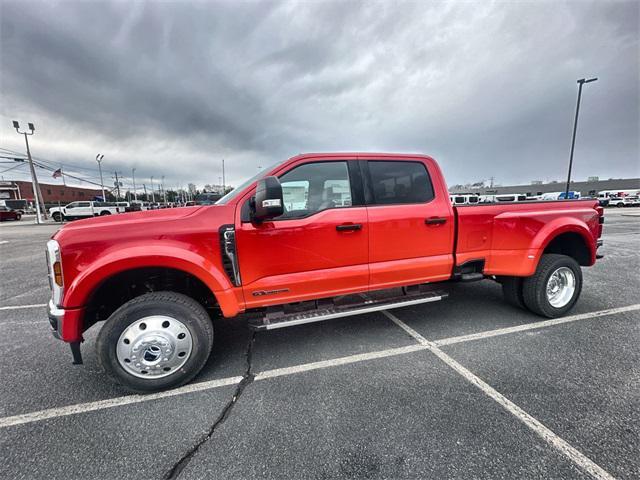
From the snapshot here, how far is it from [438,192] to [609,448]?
2.43 m

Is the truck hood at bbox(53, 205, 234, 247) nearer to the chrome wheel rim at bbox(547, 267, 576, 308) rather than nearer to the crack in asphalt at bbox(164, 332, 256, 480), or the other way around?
the crack in asphalt at bbox(164, 332, 256, 480)

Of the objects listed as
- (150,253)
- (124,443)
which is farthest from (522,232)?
(124,443)

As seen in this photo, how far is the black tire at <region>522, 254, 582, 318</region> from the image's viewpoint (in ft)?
11.7

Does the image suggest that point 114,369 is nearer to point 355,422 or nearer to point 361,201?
point 355,422

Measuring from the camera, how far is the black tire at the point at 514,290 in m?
3.80

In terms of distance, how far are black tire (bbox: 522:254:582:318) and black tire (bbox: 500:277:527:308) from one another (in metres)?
0.08

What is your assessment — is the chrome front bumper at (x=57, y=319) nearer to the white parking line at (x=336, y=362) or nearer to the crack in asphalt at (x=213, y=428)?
the crack in asphalt at (x=213, y=428)

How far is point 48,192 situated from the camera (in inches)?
3305

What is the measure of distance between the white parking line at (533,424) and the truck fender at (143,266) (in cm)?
221

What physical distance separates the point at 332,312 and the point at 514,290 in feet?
8.77

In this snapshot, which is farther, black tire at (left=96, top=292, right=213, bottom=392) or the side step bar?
the side step bar

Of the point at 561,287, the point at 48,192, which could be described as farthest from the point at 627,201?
the point at 48,192

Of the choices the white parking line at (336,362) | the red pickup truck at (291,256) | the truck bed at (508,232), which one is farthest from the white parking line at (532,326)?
the truck bed at (508,232)

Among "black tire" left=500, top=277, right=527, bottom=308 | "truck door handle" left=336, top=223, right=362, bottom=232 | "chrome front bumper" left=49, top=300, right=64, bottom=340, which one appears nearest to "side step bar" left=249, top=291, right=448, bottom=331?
"truck door handle" left=336, top=223, right=362, bottom=232
